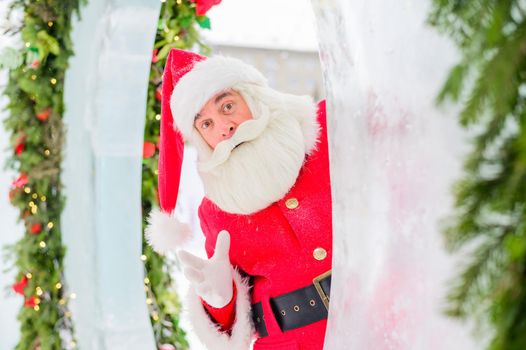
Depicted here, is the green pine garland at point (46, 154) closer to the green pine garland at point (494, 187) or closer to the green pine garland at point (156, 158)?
the green pine garland at point (156, 158)

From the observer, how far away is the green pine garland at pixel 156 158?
7.59 feet

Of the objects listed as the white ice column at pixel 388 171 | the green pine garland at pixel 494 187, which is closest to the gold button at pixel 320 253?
the white ice column at pixel 388 171

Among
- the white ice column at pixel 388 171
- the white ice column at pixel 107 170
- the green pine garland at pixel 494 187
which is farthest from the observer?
the white ice column at pixel 107 170

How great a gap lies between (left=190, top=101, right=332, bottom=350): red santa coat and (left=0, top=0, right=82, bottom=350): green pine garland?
2.60 feet

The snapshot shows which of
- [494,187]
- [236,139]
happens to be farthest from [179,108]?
[494,187]

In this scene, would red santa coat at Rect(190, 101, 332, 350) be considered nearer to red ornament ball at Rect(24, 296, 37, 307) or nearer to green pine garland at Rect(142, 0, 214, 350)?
green pine garland at Rect(142, 0, 214, 350)

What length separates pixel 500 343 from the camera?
16.8 inches

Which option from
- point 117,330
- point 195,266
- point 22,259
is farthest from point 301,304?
point 22,259

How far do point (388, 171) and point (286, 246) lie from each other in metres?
0.82

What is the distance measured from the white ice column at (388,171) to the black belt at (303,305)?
609mm

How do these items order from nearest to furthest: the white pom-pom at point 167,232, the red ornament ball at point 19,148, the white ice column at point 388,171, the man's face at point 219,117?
the white ice column at point 388,171 → the man's face at point 219,117 → the white pom-pom at point 167,232 → the red ornament ball at point 19,148

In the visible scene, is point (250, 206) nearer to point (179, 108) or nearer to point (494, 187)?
point (179, 108)

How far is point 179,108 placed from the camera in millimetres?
1651

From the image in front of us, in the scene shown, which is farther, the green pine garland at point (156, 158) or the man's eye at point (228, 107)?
the green pine garland at point (156, 158)
